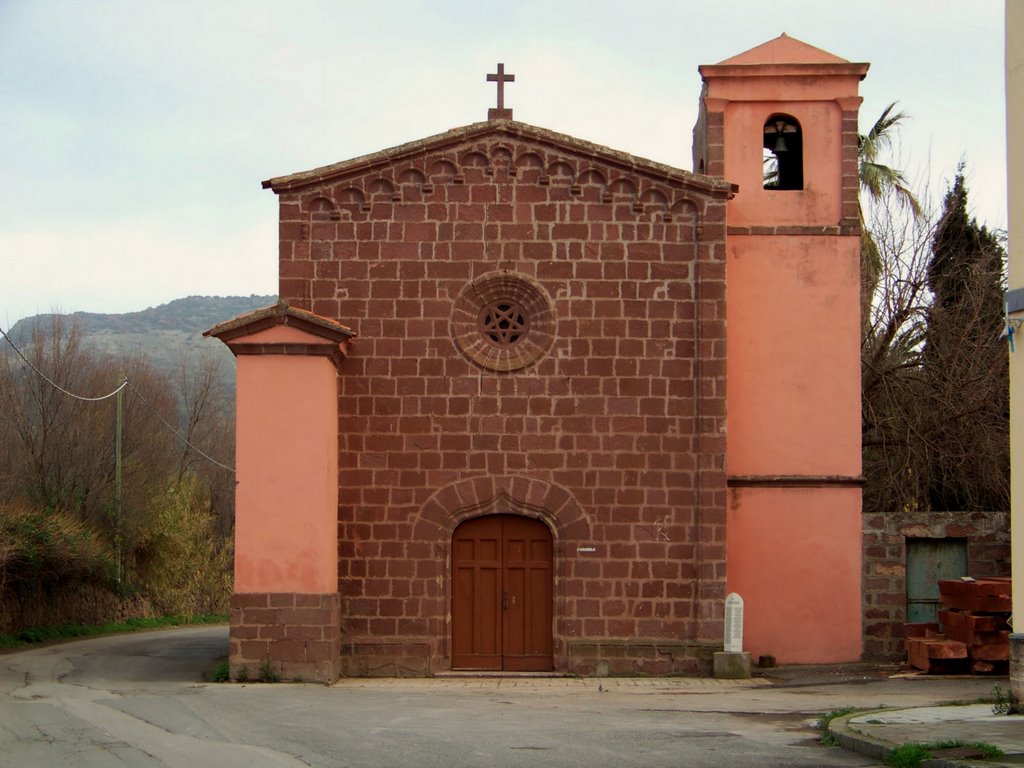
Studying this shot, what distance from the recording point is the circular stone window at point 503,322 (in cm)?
1892

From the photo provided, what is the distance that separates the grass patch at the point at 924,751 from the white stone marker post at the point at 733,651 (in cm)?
741

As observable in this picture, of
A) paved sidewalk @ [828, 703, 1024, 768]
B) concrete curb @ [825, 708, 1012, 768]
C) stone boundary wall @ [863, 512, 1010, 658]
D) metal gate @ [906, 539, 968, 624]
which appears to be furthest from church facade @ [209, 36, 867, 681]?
concrete curb @ [825, 708, 1012, 768]

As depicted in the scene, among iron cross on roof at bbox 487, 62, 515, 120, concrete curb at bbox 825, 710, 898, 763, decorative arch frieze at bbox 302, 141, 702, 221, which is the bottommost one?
concrete curb at bbox 825, 710, 898, 763

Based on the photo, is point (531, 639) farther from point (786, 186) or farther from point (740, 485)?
point (786, 186)

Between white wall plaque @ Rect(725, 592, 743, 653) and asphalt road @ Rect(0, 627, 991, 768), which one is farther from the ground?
white wall plaque @ Rect(725, 592, 743, 653)

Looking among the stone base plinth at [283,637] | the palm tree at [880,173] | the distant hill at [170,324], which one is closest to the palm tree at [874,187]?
the palm tree at [880,173]

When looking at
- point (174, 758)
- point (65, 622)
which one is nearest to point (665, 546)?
point (174, 758)

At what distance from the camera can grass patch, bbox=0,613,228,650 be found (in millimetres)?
25928

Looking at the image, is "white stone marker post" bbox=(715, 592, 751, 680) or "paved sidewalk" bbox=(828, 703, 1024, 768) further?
"white stone marker post" bbox=(715, 592, 751, 680)

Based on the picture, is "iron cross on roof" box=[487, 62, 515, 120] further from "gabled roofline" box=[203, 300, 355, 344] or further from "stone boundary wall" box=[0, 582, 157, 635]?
"stone boundary wall" box=[0, 582, 157, 635]

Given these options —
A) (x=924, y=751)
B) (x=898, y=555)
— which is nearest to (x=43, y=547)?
(x=898, y=555)

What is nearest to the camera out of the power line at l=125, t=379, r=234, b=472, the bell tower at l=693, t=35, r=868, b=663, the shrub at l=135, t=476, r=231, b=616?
the bell tower at l=693, t=35, r=868, b=663

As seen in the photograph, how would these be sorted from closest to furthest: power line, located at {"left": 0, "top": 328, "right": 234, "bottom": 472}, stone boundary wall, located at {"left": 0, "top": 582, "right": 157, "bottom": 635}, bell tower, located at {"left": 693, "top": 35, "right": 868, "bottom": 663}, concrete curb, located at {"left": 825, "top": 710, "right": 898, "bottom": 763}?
concrete curb, located at {"left": 825, "top": 710, "right": 898, "bottom": 763}, bell tower, located at {"left": 693, "top": 35, "right": 868, "bottom": 663}, stone boundary wall, located at {"left": 0, "top": 582, "right": 157, "bottom": 635}, power line, located at {"left": 0, "top": 328, "right": 234, "bottom": 472}

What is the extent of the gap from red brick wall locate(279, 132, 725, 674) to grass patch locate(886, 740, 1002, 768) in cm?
775
